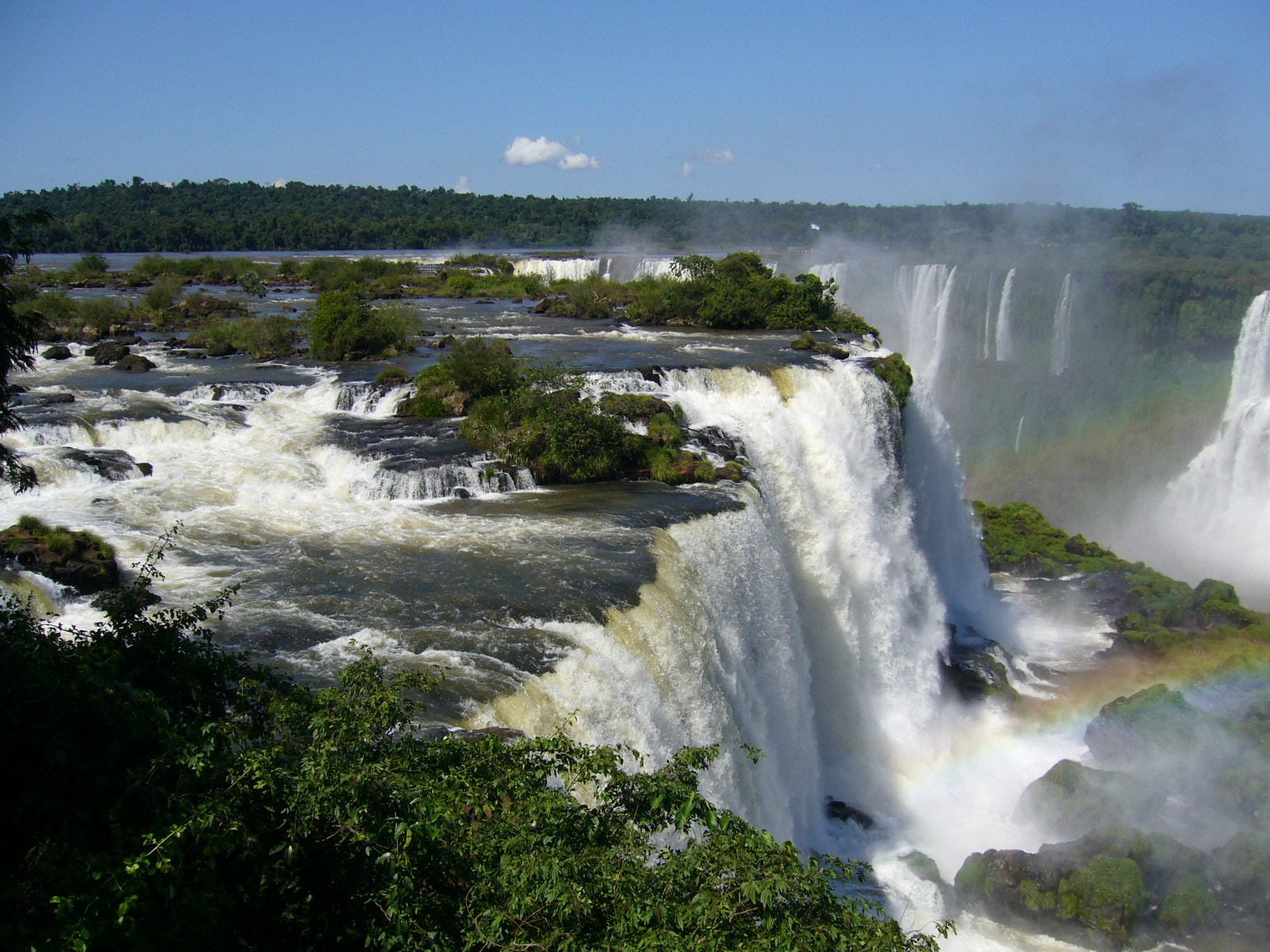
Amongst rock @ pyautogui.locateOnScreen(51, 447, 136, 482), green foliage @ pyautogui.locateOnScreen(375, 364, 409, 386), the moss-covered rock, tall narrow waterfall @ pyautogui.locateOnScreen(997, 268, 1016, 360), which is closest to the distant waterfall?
tall narrow waterfall @ pyautogui.locateOnScreen(997, 268, 1016, 360)

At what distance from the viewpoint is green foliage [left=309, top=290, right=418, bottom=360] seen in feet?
82.7

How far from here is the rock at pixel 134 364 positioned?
906 inches

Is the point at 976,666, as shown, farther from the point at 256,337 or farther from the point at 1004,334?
the point at 1004,334

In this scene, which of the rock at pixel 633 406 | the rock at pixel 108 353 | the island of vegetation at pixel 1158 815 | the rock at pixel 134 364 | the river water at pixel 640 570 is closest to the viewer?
the river water at pixel 640 570

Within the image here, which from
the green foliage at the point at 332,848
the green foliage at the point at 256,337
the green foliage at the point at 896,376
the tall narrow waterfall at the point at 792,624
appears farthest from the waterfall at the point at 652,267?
the green foliage at the point at 332,848

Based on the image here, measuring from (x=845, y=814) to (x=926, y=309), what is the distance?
118 ft

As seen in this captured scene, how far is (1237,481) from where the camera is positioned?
33.3m

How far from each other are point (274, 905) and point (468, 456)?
485 inches

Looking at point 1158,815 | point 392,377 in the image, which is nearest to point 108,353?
point 392,377

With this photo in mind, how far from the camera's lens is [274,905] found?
4828 millimetres

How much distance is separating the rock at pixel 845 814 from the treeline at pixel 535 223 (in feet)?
166

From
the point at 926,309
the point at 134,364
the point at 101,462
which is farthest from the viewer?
the point at 926,309

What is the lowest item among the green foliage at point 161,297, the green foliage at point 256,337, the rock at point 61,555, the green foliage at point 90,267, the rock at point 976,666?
the rock at point 976,666

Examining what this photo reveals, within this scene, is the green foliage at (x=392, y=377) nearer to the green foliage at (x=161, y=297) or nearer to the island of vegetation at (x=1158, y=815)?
the green foliage at (x=161, y=297)
